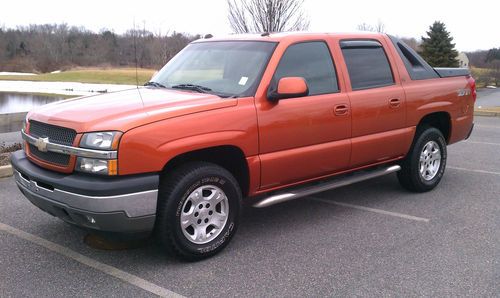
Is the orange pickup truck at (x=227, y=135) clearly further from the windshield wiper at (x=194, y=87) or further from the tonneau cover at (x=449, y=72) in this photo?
the tonneau cover at (x=449, y=72)

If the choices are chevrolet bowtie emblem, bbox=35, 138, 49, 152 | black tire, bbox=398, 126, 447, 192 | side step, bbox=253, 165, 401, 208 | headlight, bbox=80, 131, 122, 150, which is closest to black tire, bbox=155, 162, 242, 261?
side step, bbox=253, 165, 401, 208

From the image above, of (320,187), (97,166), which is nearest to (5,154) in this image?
(97,166)

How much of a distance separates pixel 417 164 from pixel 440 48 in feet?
134

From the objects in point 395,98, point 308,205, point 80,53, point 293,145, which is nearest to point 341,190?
point 308,205

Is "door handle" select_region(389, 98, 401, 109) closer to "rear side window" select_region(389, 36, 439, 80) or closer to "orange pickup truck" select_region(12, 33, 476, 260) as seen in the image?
"orange pickup truck" select_region(12, 33, 476, 260)

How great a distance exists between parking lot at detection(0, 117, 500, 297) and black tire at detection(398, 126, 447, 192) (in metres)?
0.22

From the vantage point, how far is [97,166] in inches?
136

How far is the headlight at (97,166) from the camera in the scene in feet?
11.2

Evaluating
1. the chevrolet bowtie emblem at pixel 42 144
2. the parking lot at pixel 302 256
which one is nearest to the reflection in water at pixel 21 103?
the parking lot at pixel 302 256

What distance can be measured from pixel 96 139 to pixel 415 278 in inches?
102

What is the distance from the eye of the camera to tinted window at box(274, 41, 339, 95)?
4551 millimetres

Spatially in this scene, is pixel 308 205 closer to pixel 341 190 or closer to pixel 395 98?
pixel 341 190

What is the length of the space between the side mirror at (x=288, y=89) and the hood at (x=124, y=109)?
37 cm

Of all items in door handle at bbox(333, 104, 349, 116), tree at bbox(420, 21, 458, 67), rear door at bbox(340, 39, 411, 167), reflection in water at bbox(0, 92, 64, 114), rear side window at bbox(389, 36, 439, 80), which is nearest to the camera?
door handle at bbox(333, 104, 349, 116)
